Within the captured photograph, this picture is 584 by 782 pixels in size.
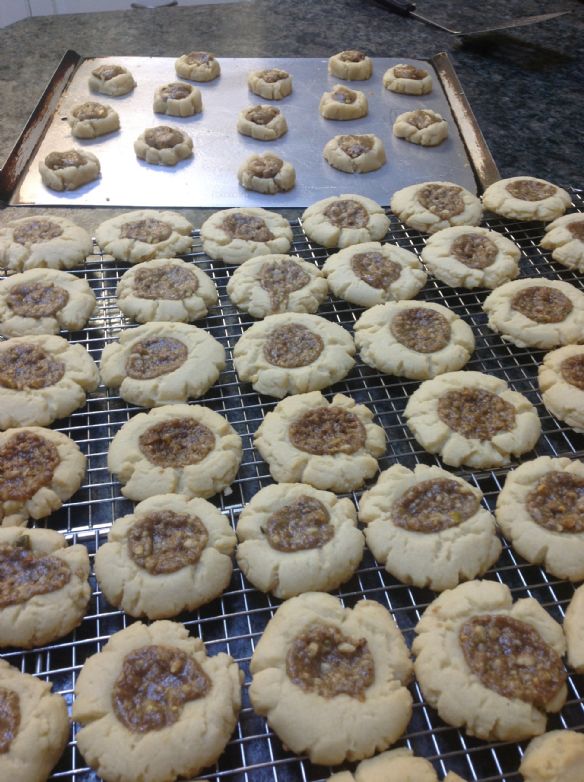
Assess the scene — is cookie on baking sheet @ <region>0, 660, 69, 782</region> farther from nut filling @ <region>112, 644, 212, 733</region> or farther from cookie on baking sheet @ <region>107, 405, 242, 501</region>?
cookie on baking sheet @ <region>107, 405, 242, 501</region>

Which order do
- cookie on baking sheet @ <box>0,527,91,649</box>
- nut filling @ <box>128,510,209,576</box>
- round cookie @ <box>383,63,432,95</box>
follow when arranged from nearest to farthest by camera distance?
cookie on baking sheet @ <box>0,527,91,649</box> → nut filling @ <box>128,510,209,576</box> → round cookie @ <box>383,63,432,95</box>

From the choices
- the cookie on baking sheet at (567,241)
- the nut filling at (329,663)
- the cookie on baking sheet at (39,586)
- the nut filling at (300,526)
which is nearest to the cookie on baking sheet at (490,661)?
the nut filling at (329,663)

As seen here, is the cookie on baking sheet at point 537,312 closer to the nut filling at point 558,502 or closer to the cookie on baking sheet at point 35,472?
the nut filling at point 558,502

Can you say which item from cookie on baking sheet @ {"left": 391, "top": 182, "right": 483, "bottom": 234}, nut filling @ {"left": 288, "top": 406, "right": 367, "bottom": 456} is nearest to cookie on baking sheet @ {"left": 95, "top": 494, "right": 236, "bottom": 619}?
nut filling @ {"left": 288, "top": 406, "right": 367, "bottom": 456}

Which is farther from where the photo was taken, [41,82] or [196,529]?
[41,82]

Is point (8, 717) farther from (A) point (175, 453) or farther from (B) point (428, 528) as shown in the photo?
(B) point (428, 528)

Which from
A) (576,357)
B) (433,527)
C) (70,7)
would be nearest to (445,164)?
(576,357)

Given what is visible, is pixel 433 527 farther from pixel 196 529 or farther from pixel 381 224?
pixel 381 224
